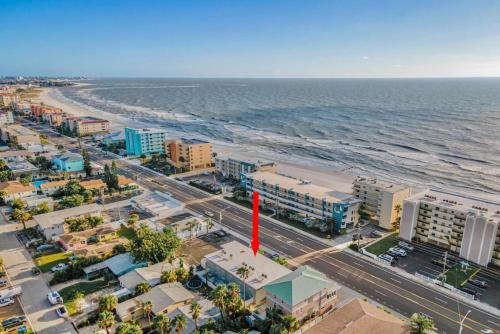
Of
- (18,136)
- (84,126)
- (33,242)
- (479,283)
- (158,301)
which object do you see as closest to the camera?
(158,301)

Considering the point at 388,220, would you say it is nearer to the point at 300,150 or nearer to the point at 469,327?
the point at 469,327

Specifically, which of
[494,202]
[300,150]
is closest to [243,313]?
[494,202]

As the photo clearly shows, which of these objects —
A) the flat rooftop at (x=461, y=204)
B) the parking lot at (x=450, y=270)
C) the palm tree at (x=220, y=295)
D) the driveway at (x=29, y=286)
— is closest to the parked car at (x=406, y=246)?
the parking lot at (x=450, y=270)

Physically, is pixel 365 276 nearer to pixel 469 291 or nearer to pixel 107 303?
pixel 469 291

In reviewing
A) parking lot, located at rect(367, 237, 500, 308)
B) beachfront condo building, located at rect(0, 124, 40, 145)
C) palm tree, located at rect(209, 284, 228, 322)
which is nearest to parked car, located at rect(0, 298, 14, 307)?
palm tree, located at rect(209, 284, 228, 322)

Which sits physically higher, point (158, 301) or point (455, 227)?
point (455, 227)

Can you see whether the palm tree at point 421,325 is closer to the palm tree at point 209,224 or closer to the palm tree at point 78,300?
the palm tree at point 78,300

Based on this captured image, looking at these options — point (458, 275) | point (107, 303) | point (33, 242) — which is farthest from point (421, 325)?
point (33, 242)
